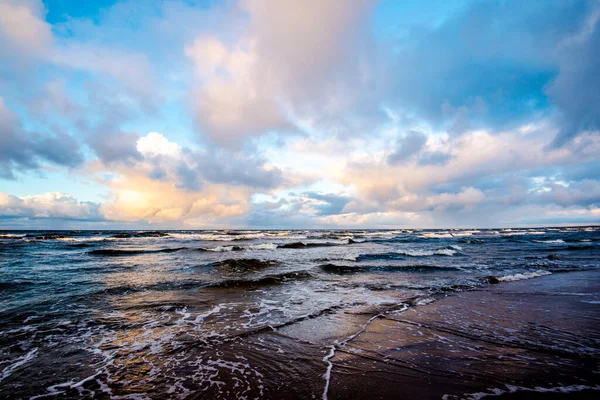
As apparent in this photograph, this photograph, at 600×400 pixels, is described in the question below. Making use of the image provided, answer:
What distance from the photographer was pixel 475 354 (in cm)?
481

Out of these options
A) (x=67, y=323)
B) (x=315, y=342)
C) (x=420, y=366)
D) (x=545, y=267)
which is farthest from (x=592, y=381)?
(x=545, y=267)

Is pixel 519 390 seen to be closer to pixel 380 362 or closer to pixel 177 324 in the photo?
pixel 380 362

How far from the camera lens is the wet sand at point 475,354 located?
147 inches

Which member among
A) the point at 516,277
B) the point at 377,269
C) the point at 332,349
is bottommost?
the point at 377,269

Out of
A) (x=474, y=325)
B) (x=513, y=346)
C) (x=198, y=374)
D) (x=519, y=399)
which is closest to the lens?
(x=519, y=399)

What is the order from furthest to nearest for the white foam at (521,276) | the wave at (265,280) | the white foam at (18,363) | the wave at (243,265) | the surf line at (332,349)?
the wave at (243,265)
the white foam at (521,276)
the wave at (265,280)
the white foam at (18,363)
the surf line at (332,349)

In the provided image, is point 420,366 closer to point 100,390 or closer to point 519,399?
point 519,399

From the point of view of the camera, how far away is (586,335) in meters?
5.59

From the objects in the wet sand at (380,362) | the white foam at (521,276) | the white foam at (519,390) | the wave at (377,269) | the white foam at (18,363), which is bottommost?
the wave at (377,269)

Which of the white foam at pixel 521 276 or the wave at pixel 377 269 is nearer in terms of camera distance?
the white foam at pixel 521 276

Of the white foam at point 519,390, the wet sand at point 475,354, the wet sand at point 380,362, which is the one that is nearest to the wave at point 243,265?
the wet sand at point 380,362

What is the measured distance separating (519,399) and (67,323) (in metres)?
8.65

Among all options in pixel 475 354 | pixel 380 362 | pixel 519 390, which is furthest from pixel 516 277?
pixel 380 362

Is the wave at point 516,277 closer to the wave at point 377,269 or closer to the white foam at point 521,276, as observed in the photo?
the white foam at point 521,276
